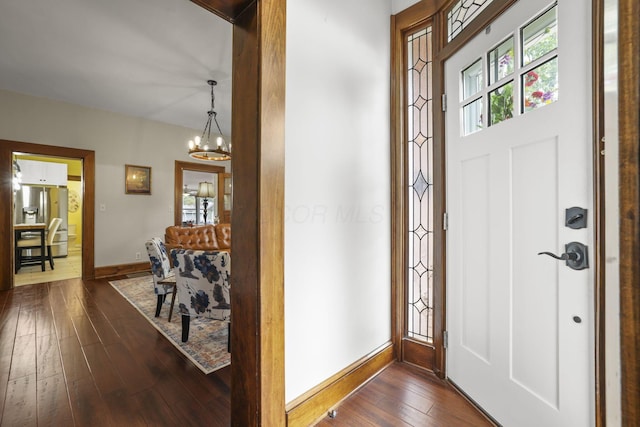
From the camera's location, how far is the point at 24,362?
6.81 feet

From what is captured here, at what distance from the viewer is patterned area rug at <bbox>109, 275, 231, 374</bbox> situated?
7.06 feet

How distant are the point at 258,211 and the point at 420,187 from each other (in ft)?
4.30

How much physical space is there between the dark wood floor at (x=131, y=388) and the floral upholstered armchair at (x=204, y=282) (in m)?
0.39

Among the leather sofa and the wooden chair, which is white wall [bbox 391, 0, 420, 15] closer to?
the leather sofa

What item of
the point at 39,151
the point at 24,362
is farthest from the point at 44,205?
the point at 24,362

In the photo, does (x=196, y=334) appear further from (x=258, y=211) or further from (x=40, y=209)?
(x=40, y=209)

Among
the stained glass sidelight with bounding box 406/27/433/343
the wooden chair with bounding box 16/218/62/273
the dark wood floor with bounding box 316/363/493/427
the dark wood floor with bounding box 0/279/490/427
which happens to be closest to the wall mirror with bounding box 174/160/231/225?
the wooden chair with bounding box 16/218/62/273

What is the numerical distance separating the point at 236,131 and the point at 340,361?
1445 millimetres

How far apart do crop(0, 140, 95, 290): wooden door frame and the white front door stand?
5.52 metres

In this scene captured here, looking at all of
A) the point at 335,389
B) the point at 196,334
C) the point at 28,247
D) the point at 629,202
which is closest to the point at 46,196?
the point at 28,247

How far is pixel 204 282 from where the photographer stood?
2.21 metres

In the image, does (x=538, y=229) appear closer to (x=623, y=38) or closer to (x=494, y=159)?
(x=494, y=159)

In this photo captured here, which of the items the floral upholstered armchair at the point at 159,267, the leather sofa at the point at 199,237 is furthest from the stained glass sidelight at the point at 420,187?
the leather sofa at the point at 199,237

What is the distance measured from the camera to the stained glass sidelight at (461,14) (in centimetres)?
164
